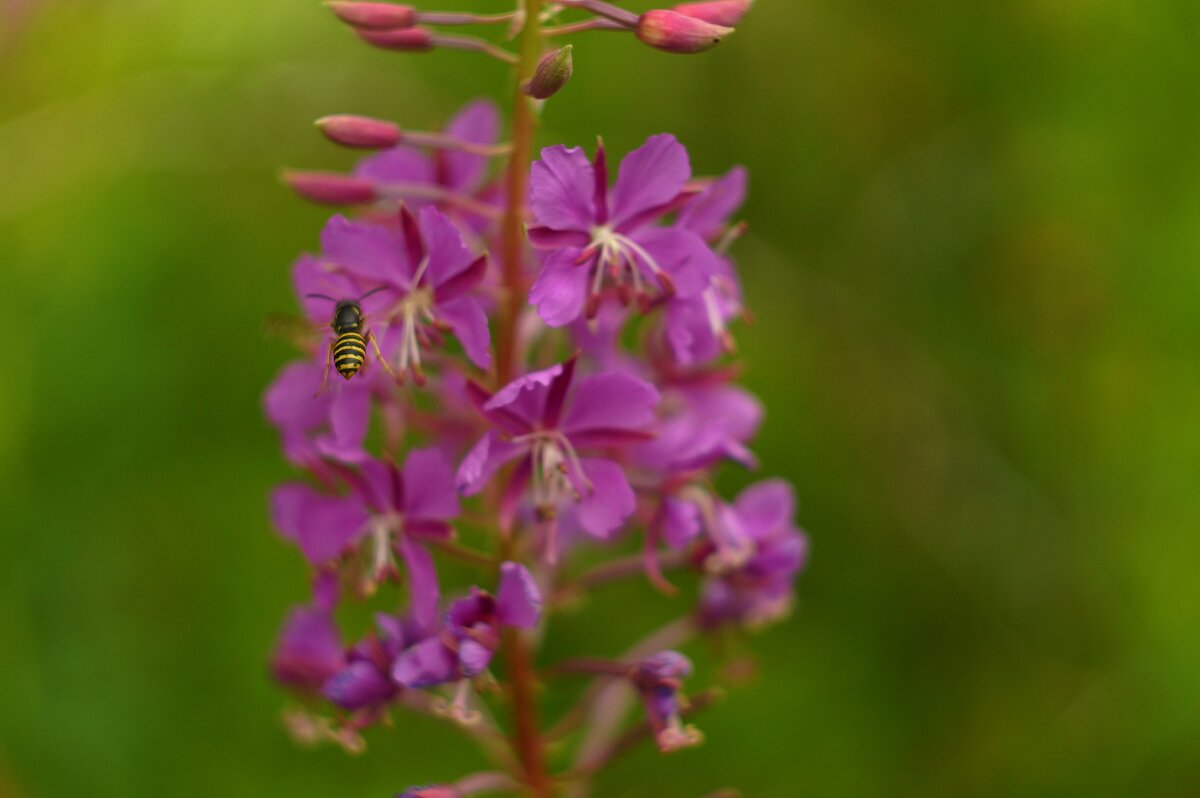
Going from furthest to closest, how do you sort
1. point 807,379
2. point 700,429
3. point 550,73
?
point 807,379
point 700,429
point 550,73

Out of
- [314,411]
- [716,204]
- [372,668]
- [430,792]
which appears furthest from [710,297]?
[430,792]

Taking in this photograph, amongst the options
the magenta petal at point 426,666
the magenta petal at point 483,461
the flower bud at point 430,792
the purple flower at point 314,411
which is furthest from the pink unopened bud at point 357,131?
the flower bud at point 430,792

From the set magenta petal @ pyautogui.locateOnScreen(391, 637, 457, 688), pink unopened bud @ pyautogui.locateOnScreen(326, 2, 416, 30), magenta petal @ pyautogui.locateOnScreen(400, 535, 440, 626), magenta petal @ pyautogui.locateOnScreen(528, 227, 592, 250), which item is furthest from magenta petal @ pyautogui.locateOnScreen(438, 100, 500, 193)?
magenta petal @ pyautogui.locateOnScreen(391, 637, 457, 688)

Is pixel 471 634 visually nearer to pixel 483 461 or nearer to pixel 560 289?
pixel 483 461

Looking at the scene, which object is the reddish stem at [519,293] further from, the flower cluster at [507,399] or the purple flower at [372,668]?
the purple flower at [372,668]

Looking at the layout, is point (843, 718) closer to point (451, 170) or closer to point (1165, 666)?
point (1165, 666)

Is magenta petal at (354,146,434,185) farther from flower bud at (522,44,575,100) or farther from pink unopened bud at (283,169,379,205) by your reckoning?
flower bud at (522,44,575,100)
